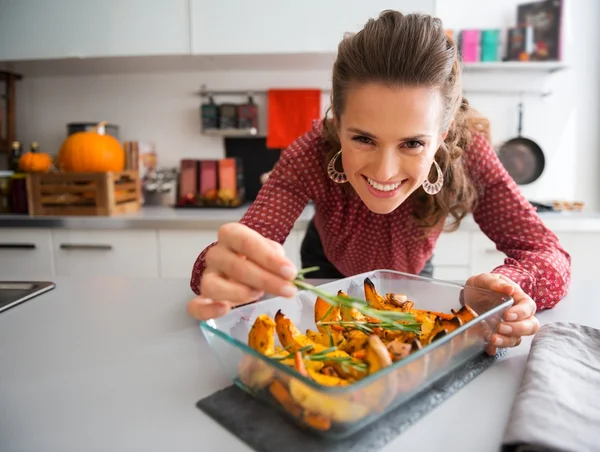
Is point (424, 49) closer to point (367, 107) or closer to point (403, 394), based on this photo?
point (367, 107)

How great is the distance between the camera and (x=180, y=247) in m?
2.06

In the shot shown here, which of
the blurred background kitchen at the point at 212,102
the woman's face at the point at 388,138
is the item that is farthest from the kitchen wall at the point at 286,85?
the woman's face at the point at 388,138

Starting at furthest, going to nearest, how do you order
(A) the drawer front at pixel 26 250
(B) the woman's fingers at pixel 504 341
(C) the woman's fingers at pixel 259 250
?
(A) the drawer front at pixel 26 250, (B) the woman's fingers at pixel 504 341, (C) the woman's fingers at pixel 259 250

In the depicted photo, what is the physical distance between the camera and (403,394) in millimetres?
466

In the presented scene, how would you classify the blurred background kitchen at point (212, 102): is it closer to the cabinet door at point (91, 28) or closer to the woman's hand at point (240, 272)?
the cabinet door at point (91, 28)

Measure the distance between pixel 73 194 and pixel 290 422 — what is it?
1999 mm

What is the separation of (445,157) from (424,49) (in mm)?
280

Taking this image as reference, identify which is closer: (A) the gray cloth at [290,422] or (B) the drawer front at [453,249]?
(A) the gray cloth at [290,422]

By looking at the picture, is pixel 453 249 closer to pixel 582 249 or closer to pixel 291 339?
pixel 582 249

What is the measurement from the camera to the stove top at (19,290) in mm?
883

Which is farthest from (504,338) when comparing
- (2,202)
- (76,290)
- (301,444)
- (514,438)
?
(2,202)

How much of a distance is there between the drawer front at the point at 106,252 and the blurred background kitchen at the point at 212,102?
0.01 meters

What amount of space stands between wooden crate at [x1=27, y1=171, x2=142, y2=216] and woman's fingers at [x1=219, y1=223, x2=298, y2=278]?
1.73 m

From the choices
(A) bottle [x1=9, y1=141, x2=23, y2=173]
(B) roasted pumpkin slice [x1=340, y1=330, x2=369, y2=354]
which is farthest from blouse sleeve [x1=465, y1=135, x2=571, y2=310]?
(A) bottle [x1=9, y1=141, x2=23, y2=173]
